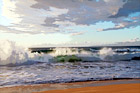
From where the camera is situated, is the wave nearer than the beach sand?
No

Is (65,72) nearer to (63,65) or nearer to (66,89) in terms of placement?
(63,65)

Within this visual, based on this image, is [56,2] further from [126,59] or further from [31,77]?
[126,59]

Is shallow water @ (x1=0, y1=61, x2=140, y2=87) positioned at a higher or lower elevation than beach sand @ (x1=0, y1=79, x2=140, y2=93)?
higher

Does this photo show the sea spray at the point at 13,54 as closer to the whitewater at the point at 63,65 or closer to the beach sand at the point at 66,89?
the whitewater at the point at 63,65

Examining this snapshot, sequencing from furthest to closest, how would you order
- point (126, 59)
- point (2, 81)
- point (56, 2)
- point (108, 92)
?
point (126, 59)
point (56, 2)
point (2, 81)
point (108, 92)

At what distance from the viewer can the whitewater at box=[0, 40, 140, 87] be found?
2.67m

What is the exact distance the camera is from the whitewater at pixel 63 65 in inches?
105

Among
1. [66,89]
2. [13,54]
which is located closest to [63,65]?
[66,89]

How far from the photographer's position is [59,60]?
119 inches

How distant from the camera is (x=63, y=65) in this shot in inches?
120

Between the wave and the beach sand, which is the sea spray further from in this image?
the beach sand

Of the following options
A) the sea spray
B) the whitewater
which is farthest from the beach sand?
the sea spray

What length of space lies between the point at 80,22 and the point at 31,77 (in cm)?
124

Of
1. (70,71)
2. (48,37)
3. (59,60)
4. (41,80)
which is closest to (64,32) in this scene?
(48,37)
